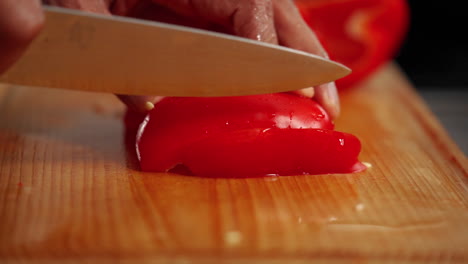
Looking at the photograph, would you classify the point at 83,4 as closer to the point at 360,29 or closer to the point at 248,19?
the point at 248,19

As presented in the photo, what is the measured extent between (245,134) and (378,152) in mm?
443

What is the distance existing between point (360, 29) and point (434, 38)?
106 centimetres

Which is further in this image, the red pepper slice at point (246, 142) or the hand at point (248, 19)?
the hand at point (248, 19)

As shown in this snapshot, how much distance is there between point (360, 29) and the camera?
239 centimetres

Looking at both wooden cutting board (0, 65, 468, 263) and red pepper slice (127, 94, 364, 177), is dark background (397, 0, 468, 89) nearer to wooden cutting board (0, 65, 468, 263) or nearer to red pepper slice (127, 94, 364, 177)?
wooden cutting board (0, 65, 468, 263)

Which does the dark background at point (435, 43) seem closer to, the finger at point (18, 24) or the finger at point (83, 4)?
the finger at point (83, 4)

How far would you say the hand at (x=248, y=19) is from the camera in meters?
1.50

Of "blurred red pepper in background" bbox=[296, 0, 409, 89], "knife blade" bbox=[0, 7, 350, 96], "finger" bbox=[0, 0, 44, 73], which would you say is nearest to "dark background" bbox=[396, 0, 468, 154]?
"blurred red pepper in background" bbox=[296, 0, 409, 89]

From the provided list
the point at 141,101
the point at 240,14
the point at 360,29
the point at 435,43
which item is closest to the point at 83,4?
the point at 141,101

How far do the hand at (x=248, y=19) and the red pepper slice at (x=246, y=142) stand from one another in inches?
4.6

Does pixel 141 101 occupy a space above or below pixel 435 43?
above

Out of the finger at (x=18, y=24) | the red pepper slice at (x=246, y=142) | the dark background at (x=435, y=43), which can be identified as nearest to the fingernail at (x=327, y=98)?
the red pepper slice at (x=246, y=142)

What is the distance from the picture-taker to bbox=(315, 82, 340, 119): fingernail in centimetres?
155

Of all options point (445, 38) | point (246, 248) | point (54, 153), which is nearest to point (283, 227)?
point (246, 248)
